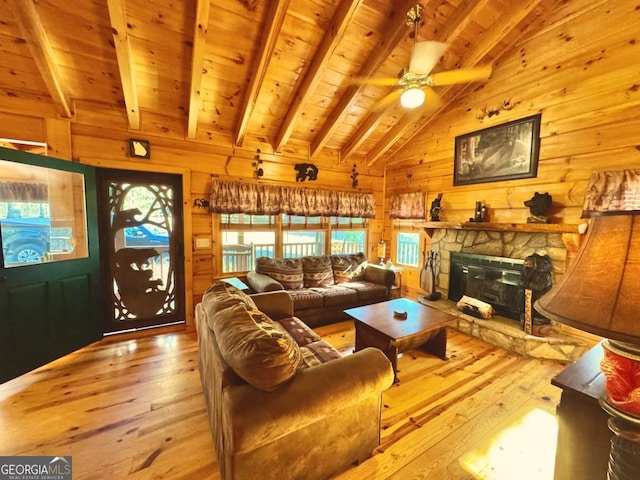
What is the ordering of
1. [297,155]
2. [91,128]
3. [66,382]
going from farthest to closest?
[297,155]
[91,128]
[66,382]

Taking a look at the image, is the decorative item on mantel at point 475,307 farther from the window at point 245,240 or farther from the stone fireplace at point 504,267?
the window at point 245,240

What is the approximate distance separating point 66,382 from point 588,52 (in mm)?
6100

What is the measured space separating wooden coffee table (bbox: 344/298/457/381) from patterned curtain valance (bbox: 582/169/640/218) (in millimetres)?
1853

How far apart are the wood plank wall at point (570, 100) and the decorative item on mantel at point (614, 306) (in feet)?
9.74

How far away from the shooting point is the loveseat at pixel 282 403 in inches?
47.8

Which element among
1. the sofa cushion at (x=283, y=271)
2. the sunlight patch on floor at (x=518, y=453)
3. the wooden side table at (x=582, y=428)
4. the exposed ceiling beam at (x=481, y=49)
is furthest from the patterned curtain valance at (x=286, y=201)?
the wooden side table at (x=582, y=428)

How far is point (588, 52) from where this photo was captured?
112 inches

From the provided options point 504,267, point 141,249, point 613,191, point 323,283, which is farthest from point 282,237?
point 613,191

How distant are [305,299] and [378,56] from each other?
2990 millimetres

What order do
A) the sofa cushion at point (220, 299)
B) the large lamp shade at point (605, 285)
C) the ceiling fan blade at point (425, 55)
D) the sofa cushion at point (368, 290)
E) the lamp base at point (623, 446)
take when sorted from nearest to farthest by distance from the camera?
the large lamp shade at point (605, 285), the lamp base at point (623, 446), the sofa cushion at point (220, 299), the ceiling fan blade at point (425, 55), the sofa cushion at point (368, 290)

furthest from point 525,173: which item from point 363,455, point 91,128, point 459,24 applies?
point 91,128

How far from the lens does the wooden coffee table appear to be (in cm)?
237

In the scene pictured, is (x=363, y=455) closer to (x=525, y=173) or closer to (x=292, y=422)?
(x=292, y=422)

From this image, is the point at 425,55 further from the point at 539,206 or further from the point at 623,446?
the point at 623,446
